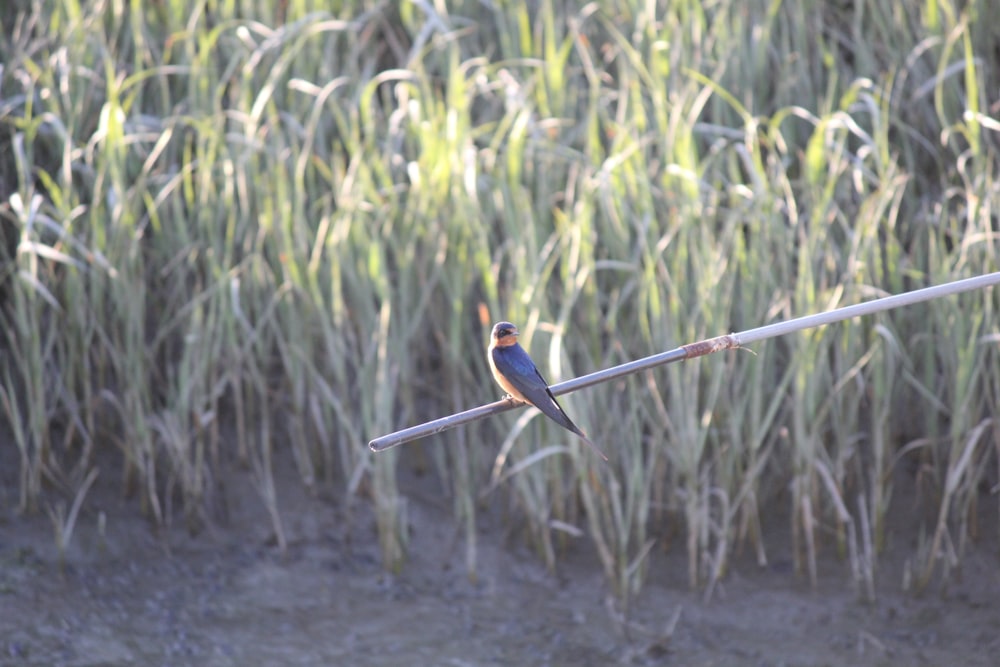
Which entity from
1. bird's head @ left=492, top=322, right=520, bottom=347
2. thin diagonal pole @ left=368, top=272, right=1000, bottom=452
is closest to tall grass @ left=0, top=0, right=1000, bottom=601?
bird's head @ left=492, top=322, right=520, bottom=347

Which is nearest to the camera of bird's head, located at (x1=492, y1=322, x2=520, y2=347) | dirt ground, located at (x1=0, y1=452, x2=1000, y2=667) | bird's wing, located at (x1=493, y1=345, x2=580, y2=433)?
bird's wing, located at (x1=493, y1=345, x2=580, y2=433)

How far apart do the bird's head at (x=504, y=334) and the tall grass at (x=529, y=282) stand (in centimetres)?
59

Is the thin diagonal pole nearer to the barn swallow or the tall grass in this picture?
A: the barn swallow

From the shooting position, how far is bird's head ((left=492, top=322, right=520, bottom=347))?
8.95ft

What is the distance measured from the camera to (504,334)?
2.74m

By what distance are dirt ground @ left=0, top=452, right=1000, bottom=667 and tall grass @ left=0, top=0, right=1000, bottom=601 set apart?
0.29ft

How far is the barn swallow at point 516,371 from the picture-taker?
254 centimetres

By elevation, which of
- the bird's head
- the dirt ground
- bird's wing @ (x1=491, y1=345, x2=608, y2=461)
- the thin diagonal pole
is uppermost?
the thin diagonal pole

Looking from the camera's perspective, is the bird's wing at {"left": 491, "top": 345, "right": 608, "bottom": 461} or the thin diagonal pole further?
the bird's wing at {"left": 491, "top": 345, "right": 608, "bottom": 461}

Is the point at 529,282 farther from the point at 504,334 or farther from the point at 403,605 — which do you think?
the point at 403,605

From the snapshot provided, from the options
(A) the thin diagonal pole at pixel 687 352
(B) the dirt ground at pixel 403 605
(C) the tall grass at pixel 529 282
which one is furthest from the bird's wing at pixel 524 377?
(B) the dirt ground at pixel 403 605

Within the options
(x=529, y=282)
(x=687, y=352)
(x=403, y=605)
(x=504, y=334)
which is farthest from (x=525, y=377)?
(x=403, y=605)

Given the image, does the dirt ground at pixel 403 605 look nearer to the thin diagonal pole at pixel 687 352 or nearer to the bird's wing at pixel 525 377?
the bird's wing at pixel 525 377

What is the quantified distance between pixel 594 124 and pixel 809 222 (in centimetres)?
69
